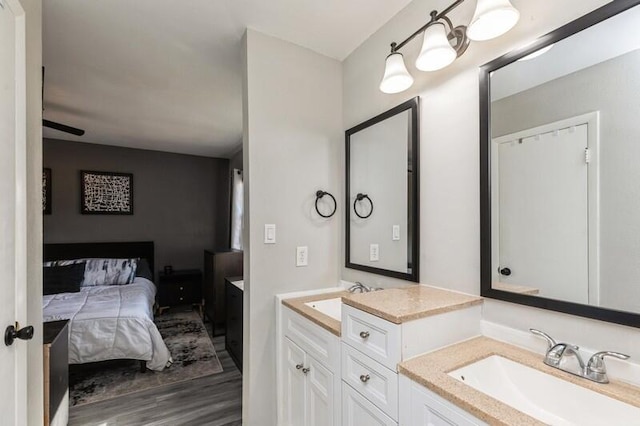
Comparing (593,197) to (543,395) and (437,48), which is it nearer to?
(543,395)

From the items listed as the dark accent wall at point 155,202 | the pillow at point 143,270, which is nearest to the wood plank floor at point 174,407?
the pillow at point 143,270

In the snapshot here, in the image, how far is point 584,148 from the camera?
101 cm

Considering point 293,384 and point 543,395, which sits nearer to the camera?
point 543,395

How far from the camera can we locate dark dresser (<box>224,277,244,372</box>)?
274 cm

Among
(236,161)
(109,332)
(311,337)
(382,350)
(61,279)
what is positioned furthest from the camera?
(236,161)

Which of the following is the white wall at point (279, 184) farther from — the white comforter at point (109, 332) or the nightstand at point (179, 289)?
the nightstand at point (179, 289)

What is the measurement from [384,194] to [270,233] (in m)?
0.73

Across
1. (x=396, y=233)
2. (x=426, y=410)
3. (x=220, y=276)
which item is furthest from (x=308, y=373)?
(x=220, y=276)

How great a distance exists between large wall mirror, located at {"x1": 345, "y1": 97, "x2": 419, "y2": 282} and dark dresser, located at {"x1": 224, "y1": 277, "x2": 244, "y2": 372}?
4.06ft

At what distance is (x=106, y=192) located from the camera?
452 centimetres

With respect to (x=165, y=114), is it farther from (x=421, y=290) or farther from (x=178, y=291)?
(x=421, y=290)
